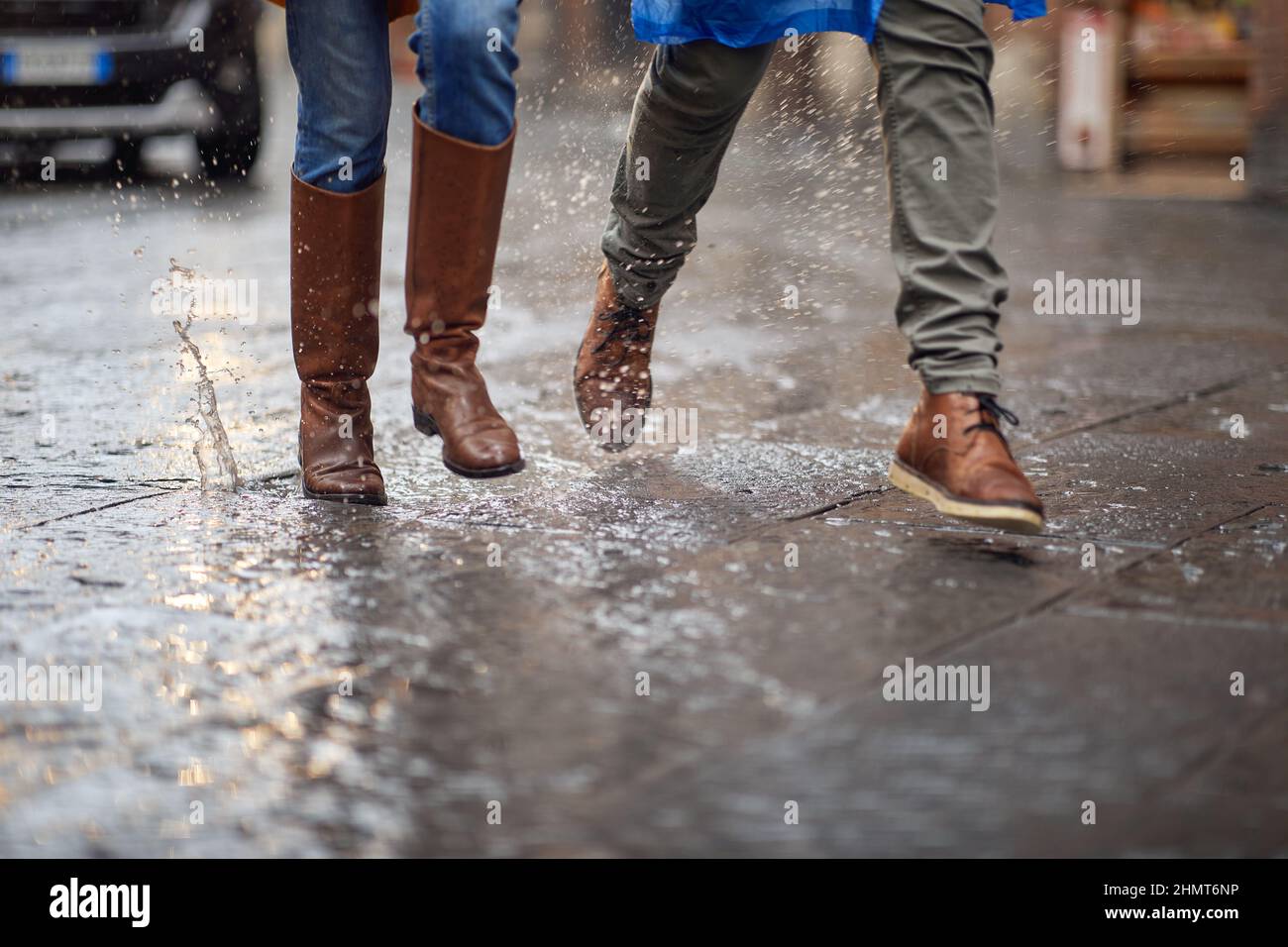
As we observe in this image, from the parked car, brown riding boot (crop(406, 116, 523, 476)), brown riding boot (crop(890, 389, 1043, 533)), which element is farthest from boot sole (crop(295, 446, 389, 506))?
the parked car

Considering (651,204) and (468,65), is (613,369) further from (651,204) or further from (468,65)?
(468,65)

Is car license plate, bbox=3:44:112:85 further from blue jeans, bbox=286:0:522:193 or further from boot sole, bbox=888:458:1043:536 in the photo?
boot sole, bbox=888:458:1043:536

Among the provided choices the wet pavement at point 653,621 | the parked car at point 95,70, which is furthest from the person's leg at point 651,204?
the parked car at point 95,70

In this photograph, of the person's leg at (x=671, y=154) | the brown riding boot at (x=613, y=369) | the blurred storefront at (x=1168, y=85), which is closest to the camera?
the person's leg at (x=671, y=154)

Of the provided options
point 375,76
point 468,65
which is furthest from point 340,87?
point 468,65

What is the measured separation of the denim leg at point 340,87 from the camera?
8.34 feet

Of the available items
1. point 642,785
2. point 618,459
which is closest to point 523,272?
Result: point 618,459

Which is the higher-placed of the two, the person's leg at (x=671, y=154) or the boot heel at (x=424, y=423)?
the person's leg at (x=671, y=154)

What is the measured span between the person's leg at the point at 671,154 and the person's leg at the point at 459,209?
276 mm

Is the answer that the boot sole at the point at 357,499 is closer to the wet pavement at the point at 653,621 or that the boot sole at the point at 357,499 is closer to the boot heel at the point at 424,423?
the wet pavement at the point at 653,621

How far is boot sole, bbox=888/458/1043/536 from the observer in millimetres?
2227
